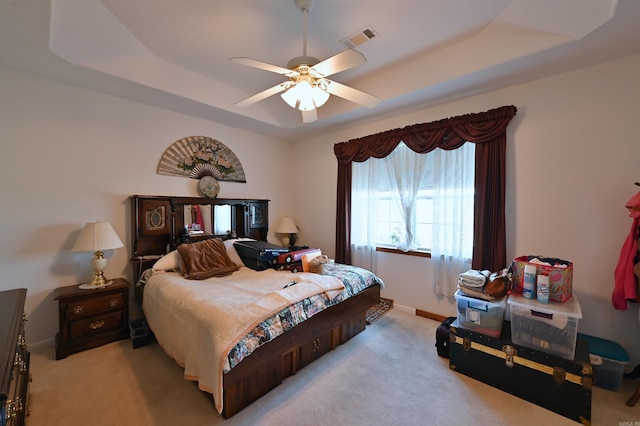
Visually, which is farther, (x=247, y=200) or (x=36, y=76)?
(x=247, y=200)

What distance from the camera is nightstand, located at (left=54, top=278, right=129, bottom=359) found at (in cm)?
229

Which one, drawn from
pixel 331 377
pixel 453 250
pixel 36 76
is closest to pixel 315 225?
pixel 453 250

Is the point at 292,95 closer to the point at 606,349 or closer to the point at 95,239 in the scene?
the point at 95,239

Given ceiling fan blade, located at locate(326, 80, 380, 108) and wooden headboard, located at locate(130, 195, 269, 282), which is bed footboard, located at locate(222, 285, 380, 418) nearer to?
ceiling fan blade, located at locate(326, 80, 380, 108)

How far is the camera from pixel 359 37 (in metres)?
2.31

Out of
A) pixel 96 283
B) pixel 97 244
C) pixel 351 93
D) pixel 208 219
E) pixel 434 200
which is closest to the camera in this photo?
pixel 351 93

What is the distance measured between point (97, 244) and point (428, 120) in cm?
375

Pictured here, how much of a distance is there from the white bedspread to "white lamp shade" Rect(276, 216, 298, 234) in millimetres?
1694

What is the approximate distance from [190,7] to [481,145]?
9.58 ft

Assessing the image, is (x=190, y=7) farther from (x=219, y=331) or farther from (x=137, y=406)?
(x=137, y=406)

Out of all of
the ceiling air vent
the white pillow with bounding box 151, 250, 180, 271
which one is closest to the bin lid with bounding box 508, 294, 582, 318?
the ceiling air vent

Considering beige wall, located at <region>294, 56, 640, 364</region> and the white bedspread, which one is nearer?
the white bedspread

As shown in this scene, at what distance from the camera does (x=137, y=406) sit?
176 cm

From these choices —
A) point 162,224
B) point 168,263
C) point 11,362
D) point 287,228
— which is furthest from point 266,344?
point 287,228
